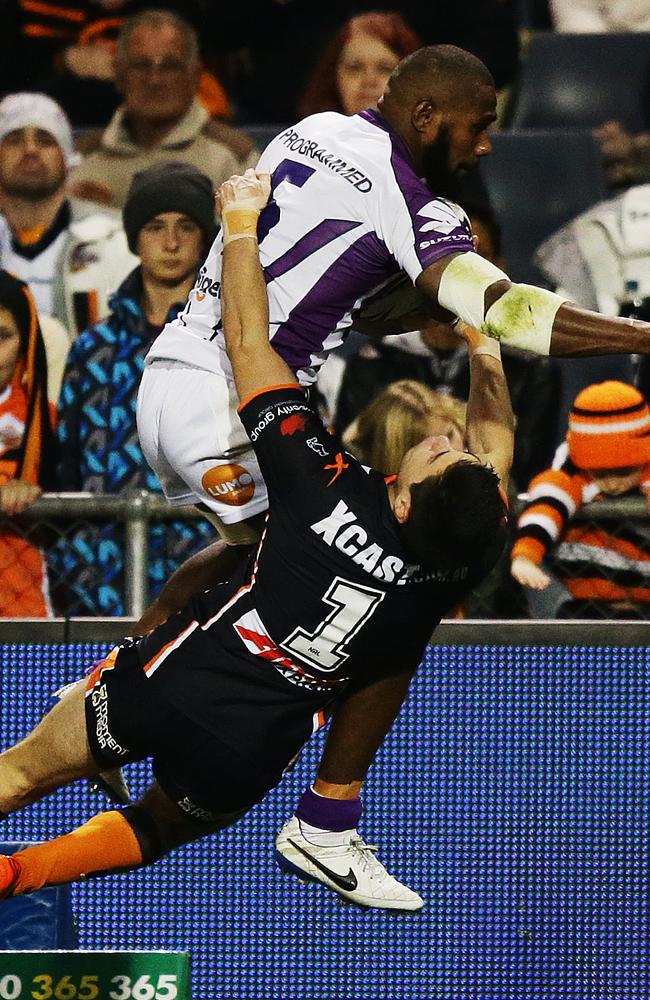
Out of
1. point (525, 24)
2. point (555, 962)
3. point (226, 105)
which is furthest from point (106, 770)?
point (525, 24)

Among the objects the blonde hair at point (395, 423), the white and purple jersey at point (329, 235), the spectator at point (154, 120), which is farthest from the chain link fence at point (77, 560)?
the spectator at point (154, 120)

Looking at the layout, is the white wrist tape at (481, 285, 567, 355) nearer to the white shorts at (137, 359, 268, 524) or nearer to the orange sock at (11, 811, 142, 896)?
the white shorts at (137, 359, 268, 524)

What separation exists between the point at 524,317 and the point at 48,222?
3582mm

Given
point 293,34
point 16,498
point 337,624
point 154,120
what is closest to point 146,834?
point 337,624

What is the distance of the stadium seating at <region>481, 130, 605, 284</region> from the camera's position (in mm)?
7605

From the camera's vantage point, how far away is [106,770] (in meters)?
4.19

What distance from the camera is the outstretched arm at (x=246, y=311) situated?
3.83 m

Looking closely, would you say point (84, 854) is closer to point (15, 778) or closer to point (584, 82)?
point (15, 778)

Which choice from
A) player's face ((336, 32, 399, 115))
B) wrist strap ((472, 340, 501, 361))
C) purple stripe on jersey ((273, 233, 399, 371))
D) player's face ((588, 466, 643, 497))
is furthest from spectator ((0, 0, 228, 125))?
purple stripe on jersey ((273, 233, 399, 371))

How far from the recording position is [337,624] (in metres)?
3.94

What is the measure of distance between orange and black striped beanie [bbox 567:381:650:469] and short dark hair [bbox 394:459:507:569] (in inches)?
66.7

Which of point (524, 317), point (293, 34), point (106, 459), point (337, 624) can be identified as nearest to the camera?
point (524, 317)

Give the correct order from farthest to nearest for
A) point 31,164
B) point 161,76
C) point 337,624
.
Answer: point 161,76 < point 31,164 < point 337,624

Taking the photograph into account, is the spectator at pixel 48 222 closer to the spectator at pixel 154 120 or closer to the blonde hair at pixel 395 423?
the spectator at pixel 154 120
